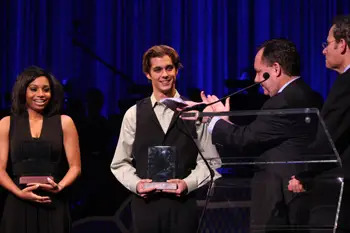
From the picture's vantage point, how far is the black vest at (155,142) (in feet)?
10.2

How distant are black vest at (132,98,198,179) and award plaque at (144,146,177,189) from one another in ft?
0.47

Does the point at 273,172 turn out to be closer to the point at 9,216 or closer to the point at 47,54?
the point at 9,216

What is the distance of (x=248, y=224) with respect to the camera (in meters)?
2.17

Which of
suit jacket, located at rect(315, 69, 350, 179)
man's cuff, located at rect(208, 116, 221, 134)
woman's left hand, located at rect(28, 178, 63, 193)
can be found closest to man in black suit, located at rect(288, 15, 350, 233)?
suit jacket, located at rect(315, 69, 350, 179)

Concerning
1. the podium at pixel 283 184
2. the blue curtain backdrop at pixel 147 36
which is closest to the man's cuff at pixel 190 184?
the podium at pixel 283 184

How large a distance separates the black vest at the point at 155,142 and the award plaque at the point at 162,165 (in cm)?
14

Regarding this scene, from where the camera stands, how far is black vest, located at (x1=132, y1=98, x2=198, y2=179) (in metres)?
3.11

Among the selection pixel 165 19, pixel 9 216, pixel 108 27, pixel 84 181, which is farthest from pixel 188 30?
pixel 9 216

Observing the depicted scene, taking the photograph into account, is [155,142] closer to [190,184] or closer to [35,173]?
[190,184]

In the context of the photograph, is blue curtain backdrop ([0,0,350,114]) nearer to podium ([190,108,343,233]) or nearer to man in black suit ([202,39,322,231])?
man in black suit ([202,39,322,231])

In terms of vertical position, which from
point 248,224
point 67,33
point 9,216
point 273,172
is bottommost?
point 9,216

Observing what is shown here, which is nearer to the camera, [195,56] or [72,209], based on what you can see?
[72,209]

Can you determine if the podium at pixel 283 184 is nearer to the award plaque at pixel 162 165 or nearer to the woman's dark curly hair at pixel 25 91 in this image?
the award plaque at pixel 162 165

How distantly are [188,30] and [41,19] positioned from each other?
65.6 inches
